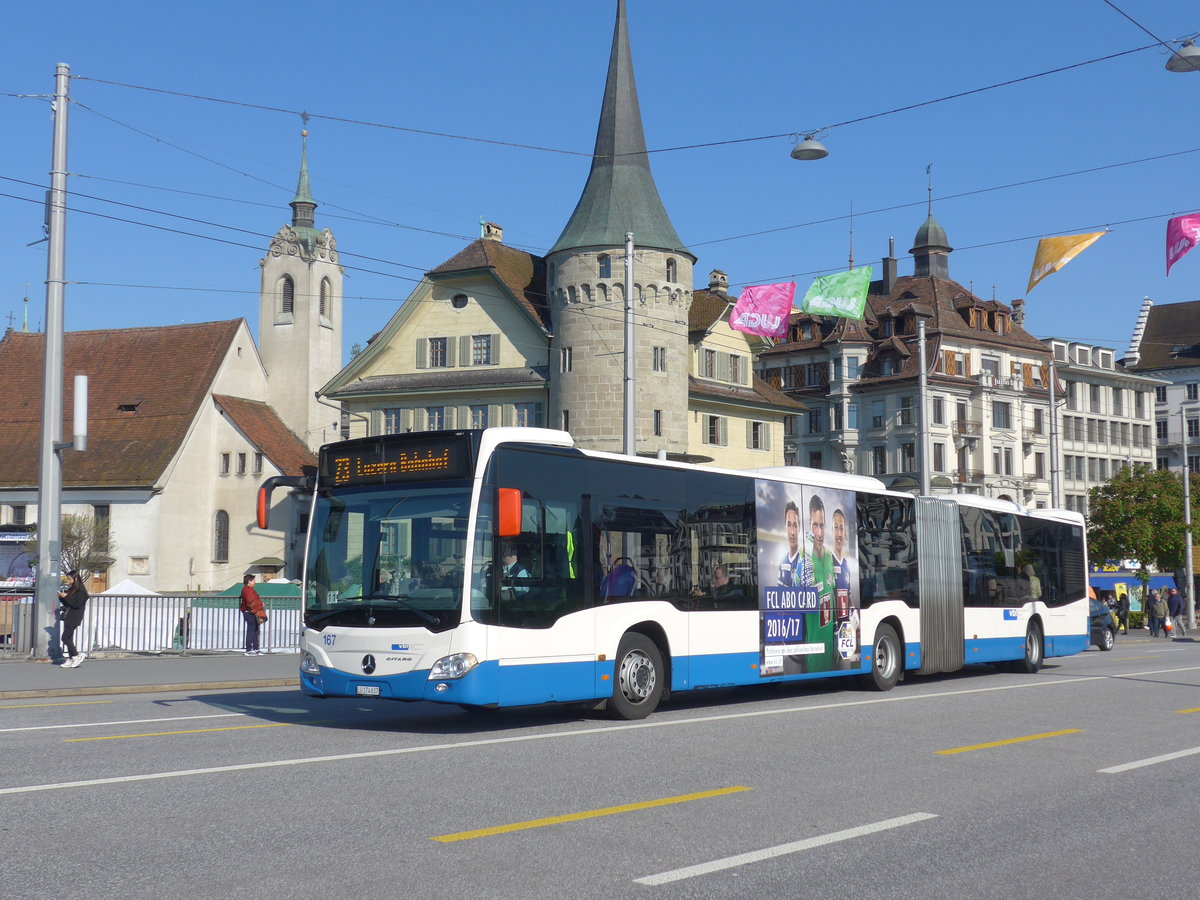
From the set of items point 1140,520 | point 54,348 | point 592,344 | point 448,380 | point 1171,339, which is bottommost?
point 1140,520

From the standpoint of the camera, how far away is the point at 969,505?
2222 centimetres

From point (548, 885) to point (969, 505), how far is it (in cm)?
1682

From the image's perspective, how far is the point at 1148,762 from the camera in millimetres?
11516

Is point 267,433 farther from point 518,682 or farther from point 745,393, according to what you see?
point 518,682

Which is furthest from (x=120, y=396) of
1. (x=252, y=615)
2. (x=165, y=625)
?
(x=252, y=615)

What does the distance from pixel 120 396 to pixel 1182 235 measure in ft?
201

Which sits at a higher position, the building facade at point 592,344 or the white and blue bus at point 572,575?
the building facade at point 592,344

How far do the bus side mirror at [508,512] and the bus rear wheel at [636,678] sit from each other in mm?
2408

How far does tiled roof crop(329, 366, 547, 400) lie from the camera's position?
60.3 metres

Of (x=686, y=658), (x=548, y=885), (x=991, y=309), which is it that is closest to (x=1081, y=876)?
(x=548, y=885)

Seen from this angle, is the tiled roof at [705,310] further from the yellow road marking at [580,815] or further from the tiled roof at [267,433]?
the yellow road marking at [580,815]

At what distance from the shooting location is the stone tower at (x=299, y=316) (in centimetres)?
8462

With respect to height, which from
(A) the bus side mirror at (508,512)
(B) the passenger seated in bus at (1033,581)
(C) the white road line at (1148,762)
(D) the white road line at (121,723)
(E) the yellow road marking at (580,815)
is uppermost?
(A) the bus side mirror at (508,512)

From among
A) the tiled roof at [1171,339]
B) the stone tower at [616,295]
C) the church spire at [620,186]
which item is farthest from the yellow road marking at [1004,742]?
the tiled roof at [1171,339]
